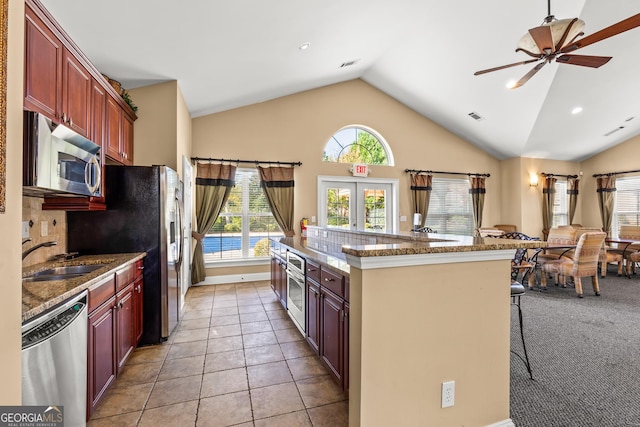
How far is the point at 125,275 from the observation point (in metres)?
2.30

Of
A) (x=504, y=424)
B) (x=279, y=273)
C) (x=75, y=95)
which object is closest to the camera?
(x=504, y=424)

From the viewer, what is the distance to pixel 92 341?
68.7 inches

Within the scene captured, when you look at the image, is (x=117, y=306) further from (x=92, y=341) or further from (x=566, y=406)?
(x=566, y=406)

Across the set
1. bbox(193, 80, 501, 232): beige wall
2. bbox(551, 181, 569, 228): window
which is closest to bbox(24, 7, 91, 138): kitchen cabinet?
bbox(193, 80, 501, 232): beige wall

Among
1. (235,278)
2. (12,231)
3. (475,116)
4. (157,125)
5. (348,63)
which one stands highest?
(348,63)

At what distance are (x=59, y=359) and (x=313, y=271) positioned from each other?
1618mm

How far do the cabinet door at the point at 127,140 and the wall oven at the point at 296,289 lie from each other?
2.16 metres

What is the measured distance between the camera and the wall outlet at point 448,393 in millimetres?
A: 1516

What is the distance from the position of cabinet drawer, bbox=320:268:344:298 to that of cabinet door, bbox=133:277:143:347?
1639 millimetres

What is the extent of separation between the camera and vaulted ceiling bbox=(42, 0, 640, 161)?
2.70 meters

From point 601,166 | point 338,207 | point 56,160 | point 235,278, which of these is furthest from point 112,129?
point 601,166

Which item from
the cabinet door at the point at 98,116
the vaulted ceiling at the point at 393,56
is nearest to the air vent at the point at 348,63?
the vaulted ceiling at the point at 393,56

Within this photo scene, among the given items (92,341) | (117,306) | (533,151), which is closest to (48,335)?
(92,341)

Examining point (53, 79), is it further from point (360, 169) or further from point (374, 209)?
point (374, 209)
